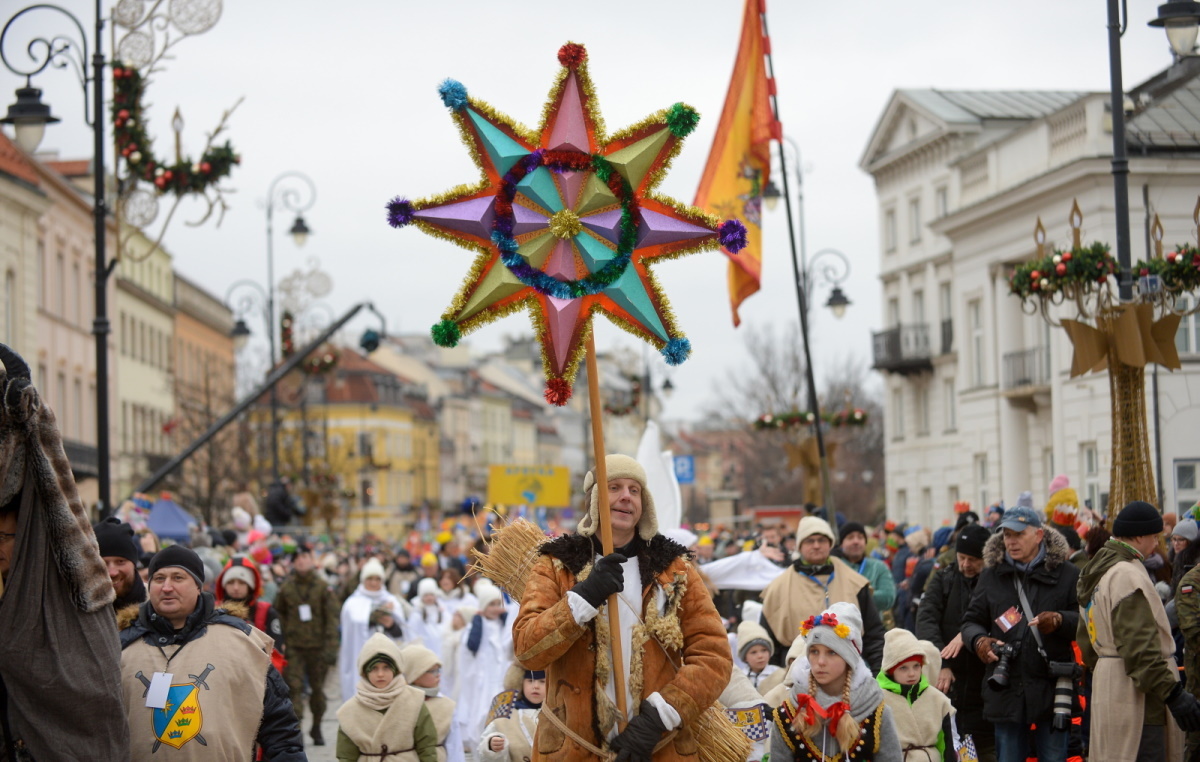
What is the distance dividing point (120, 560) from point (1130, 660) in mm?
5444

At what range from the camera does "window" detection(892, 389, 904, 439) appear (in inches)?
2149

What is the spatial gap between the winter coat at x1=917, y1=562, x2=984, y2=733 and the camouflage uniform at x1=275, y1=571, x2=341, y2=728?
337 inches

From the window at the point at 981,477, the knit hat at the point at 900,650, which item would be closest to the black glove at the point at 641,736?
the knit hat at the point at 900,650

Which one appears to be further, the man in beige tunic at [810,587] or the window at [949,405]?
the window at [949,405]

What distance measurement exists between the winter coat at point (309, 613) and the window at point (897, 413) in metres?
38.2

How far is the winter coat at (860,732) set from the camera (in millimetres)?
7297

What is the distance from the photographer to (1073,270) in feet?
47.0

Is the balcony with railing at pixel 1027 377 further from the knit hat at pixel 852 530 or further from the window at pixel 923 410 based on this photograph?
the knit hat at pixel 852 530

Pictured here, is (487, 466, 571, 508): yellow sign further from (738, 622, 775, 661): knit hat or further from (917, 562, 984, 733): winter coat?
(917, 562, 984, 733): winter coat

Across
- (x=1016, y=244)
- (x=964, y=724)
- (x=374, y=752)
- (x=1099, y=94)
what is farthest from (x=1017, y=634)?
(x=1016, y=244)

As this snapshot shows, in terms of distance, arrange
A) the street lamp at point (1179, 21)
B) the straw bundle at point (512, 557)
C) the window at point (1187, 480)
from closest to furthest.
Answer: the straw bundle at point (512, 557), the street lamp at point (1179, 21), the window at point (1187, 480)

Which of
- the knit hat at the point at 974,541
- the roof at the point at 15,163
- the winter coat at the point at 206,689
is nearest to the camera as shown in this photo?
the winter coat at the point at 206,689

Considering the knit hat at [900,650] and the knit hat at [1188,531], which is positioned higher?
the knit hat at [1188,531]

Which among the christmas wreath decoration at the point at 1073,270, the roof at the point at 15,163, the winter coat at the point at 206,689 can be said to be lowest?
the winter coat at the point at 206,689
